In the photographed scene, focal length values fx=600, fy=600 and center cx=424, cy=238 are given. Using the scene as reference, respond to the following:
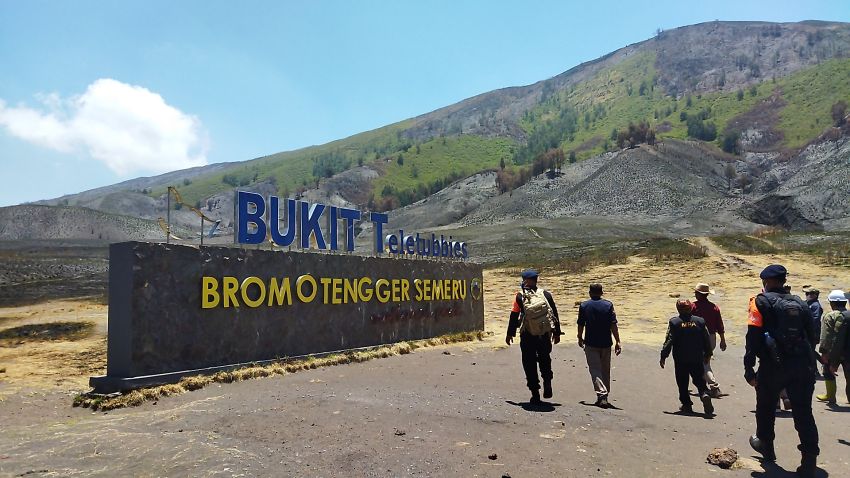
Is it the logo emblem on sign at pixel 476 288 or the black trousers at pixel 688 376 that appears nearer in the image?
the black trousers at pixel 688 376

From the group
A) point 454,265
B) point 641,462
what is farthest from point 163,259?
point 454,265

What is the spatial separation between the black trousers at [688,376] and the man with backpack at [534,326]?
6.50 ft

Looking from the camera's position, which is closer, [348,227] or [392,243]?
[348,227]

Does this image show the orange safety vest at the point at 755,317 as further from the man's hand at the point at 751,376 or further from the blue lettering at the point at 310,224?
the blue lettering at the point at 310,224

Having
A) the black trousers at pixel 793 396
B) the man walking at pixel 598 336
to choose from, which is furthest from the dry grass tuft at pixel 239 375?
the black trousers at pixel 793 396

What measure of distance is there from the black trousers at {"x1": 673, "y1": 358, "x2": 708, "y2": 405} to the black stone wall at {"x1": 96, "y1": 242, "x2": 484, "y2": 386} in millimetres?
9215

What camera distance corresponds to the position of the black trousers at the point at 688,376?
940 cm

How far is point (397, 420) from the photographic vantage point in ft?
27.2

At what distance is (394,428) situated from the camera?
7.80 metres

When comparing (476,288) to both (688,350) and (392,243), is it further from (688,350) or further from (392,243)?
(688,350)

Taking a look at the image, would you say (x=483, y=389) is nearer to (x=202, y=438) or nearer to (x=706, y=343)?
(x=706, y=343)

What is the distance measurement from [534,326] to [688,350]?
8.20 feet

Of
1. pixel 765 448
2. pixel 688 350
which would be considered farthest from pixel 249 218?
pixel 765 448

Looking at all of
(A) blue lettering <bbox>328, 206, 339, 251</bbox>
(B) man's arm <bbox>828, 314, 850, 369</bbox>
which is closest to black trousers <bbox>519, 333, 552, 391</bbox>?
(B) man's arm <bbox>828, 314, 850, 369</bbox>
